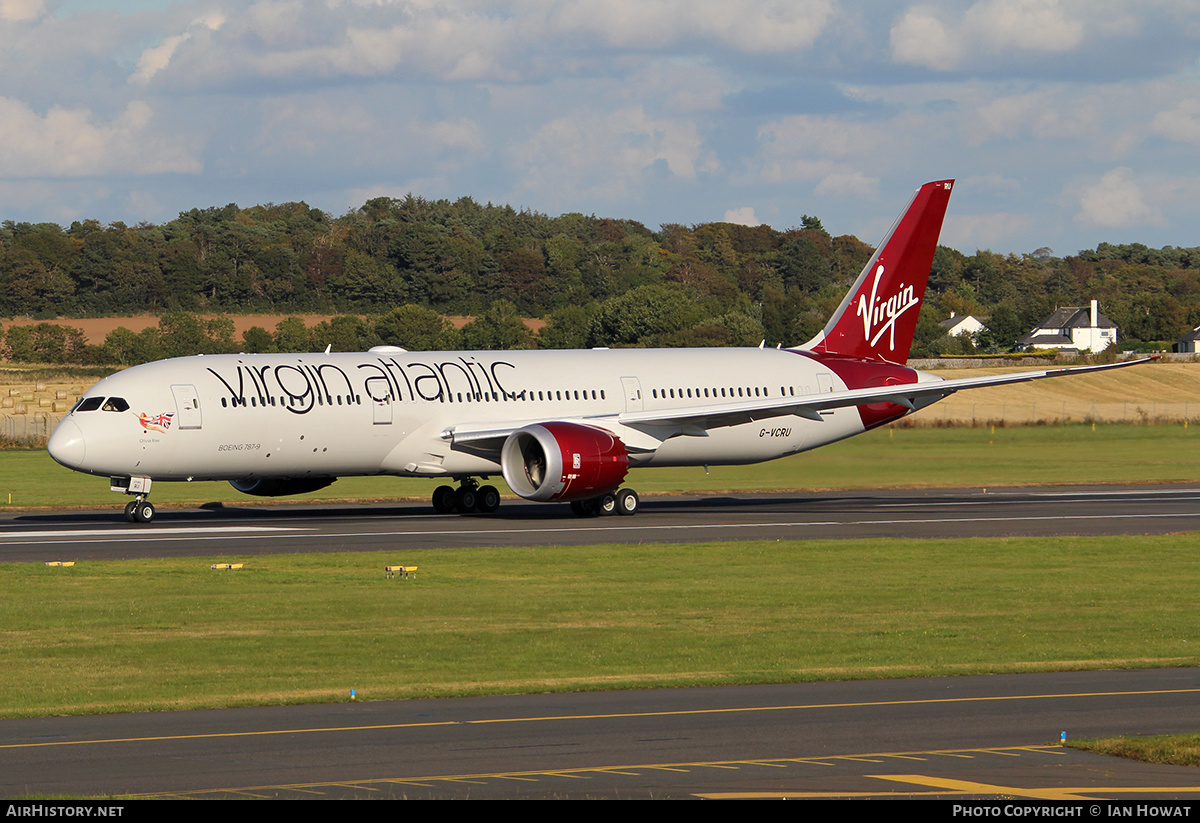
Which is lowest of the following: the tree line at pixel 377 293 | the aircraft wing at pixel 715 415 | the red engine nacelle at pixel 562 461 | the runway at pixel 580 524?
the runway at pixel 580 524

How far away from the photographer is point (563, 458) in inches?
1506

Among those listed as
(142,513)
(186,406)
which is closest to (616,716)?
(186,406)

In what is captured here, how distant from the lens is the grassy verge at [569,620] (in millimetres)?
17969


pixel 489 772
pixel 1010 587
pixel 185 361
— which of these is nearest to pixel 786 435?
pixel 185 361

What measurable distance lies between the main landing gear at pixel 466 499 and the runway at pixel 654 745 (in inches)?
1025

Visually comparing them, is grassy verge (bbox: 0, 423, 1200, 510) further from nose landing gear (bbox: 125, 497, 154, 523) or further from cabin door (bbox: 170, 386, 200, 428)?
cabin door (bbox: 170, 386, 200, 428)

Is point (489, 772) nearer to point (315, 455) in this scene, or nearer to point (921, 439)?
point (315, 455)

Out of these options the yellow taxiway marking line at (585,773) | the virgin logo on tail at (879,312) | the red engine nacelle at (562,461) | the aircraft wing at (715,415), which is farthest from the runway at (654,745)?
the virgin logo on tail at (879,312)

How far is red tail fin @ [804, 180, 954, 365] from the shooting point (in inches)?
1921

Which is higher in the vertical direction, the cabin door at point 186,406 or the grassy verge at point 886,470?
the cabin door at point 186,406

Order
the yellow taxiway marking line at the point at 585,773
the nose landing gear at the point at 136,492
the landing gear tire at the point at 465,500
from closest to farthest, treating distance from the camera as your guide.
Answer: the yellow taxiway marking line at the point at 585,773 < the nose landing gear at the point at 136,492 < the landing gear tire at the point at 465,500

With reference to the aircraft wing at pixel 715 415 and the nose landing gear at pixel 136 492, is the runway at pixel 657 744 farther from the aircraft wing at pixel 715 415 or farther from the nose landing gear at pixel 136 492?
the aircraft wing at pixel 715 415

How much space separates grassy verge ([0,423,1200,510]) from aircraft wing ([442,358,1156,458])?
5422 millimetres

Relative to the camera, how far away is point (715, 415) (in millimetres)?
41312
